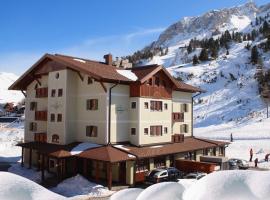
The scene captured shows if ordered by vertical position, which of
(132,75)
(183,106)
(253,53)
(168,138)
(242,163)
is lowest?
(242,163)

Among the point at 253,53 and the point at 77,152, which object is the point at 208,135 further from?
the point at 253,53

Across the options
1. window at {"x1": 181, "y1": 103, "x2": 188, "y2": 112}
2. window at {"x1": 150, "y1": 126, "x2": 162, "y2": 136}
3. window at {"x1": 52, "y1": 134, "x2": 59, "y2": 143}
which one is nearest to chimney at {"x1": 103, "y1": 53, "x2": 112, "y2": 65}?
window at {"x1": 150, "y1": 126, "x2": 162, "y2": 136}

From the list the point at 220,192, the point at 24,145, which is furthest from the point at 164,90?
the point at 220,192

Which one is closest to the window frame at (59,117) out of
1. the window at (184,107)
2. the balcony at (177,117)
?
the balcony at (177,117)

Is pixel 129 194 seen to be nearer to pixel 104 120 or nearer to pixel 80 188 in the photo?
pixel 80 188

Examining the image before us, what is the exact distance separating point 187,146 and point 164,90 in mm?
6420

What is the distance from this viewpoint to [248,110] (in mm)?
77312

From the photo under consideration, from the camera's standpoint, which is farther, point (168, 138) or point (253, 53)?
point (253, 53)

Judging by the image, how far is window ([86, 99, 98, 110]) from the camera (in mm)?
31784

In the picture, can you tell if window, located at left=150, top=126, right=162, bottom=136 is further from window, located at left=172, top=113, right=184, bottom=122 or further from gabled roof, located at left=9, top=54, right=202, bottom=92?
gabled roof, located at left=9, top=54, right=202, bottom=92

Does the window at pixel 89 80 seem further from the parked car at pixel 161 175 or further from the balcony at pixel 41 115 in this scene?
the parked car at pixel 161 175

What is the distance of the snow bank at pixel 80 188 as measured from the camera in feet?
85.8

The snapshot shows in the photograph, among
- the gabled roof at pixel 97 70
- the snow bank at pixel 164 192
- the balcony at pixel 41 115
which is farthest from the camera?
the balcony at pixel 41 115

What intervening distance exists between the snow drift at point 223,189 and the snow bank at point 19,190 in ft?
5.18
